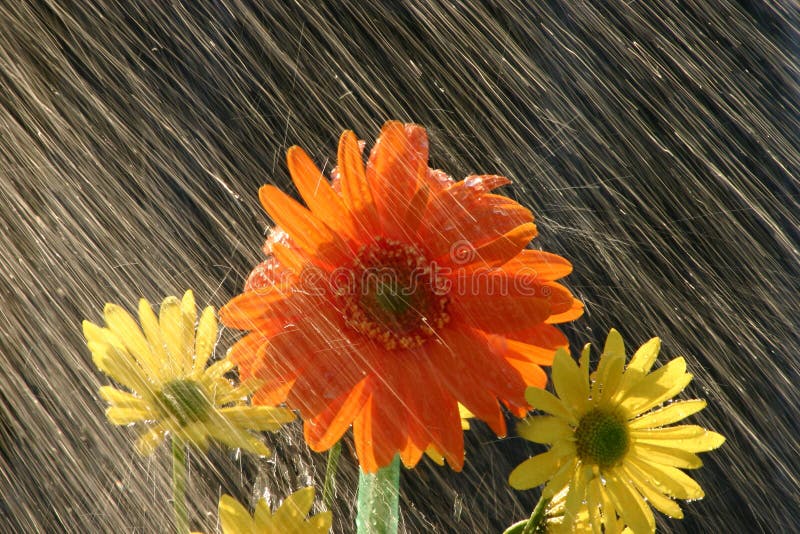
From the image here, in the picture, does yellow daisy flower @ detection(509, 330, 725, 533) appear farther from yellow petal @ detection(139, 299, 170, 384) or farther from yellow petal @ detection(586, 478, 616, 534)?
yellow petal @ detection(139, 299, 170, 384)

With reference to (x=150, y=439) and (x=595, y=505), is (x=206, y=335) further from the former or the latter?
(x=595, y=505)

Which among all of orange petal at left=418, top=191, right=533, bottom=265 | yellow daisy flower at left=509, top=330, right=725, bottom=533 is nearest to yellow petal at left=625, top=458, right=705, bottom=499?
yellow daisy flower at left=509, top=330, right=725, bottom=533

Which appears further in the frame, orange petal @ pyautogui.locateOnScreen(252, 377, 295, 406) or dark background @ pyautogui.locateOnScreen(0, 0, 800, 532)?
dark background @ pyautogui.locateOnScreen(0, 0, 800, 532)

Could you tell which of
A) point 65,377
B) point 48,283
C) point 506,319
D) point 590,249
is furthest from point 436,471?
point 506,319

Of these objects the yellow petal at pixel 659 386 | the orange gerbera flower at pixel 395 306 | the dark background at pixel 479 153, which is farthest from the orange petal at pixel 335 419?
the dark background at pixel 479 153

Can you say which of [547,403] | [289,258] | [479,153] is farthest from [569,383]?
[479,153]

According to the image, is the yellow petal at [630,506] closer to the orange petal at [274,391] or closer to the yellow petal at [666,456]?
the yellow petal at [666,456]
